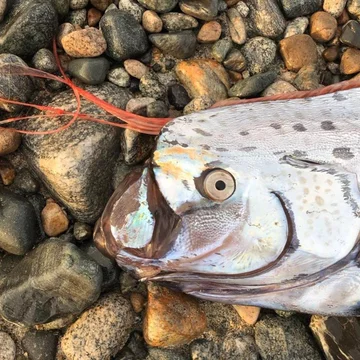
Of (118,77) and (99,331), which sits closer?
(99,331)

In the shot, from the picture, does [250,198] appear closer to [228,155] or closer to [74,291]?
[228,155]

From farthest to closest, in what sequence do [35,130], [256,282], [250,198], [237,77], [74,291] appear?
[237,77] < [35,130] < [74,291] < [256,282] < [250,198]

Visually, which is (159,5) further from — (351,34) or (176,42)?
(351,34)

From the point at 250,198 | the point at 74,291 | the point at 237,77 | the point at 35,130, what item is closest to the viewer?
the point at 250,198

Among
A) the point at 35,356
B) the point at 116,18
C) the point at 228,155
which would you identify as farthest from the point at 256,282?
the point at 116,18

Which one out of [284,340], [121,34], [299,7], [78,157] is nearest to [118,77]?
[121,34]

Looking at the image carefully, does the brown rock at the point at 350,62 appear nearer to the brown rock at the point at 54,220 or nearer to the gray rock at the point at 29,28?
the gray rock at the point at 29,28

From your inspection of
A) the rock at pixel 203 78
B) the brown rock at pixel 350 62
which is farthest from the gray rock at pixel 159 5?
the brown rock at pixel 350 62
